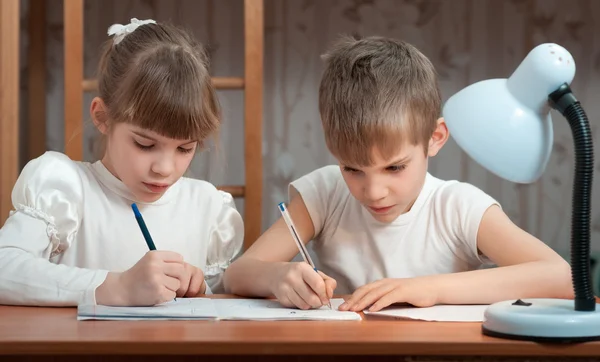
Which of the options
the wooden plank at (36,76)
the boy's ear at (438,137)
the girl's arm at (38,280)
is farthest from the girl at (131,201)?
the wooden plank at (36,76)

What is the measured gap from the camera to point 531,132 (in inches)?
40.6

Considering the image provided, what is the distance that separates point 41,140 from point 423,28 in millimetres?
1305

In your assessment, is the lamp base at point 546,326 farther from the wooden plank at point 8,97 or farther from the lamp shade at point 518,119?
the wooden plank at point 8,97

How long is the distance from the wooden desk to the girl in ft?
0.72

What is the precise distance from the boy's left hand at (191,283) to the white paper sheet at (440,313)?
31 centimetres

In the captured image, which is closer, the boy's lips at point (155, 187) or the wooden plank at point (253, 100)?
the boy's lips at point (155, 187)

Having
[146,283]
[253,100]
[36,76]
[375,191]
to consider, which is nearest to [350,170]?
[375,191]

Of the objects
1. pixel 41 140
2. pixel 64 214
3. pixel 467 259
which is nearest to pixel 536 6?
pixel 467 259

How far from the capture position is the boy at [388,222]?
1.27 metres

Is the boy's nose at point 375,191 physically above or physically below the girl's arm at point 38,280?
above

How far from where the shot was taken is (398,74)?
1.45 metres

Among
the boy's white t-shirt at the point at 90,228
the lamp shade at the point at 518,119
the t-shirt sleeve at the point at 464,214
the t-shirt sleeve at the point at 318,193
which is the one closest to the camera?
the lamp shade at the point at 518,119

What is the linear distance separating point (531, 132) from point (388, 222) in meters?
0.59

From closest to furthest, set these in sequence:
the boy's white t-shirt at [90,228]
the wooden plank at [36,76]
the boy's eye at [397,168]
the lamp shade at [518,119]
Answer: the lamp shade at [518,119] < the boy's white t-shirt at [90,228] < the boy's eye at [397,168] < the wooden plank at [36,76]
